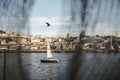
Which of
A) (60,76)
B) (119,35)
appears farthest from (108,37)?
(60,76)

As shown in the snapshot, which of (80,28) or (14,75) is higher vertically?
(80,28)

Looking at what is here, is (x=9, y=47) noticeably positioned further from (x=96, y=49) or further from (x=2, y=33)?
(x=96, y=49)

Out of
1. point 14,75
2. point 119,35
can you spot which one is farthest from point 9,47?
point 119,35

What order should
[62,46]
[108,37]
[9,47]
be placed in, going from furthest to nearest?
[9,47] → [62,46] → [108,37]

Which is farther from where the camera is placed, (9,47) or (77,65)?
(9,47)

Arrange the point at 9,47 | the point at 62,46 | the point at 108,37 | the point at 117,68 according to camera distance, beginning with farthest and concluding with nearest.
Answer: the point at 9,47, the point at 62,46, the point at 108,37, the point at 117,68

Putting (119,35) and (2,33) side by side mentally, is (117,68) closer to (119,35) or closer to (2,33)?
(119,35)

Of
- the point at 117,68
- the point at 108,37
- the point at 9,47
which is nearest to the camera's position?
the point at 117,68

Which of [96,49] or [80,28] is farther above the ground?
[80,28]

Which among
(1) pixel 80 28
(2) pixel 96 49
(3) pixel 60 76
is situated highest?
(1) pixel 80 28
